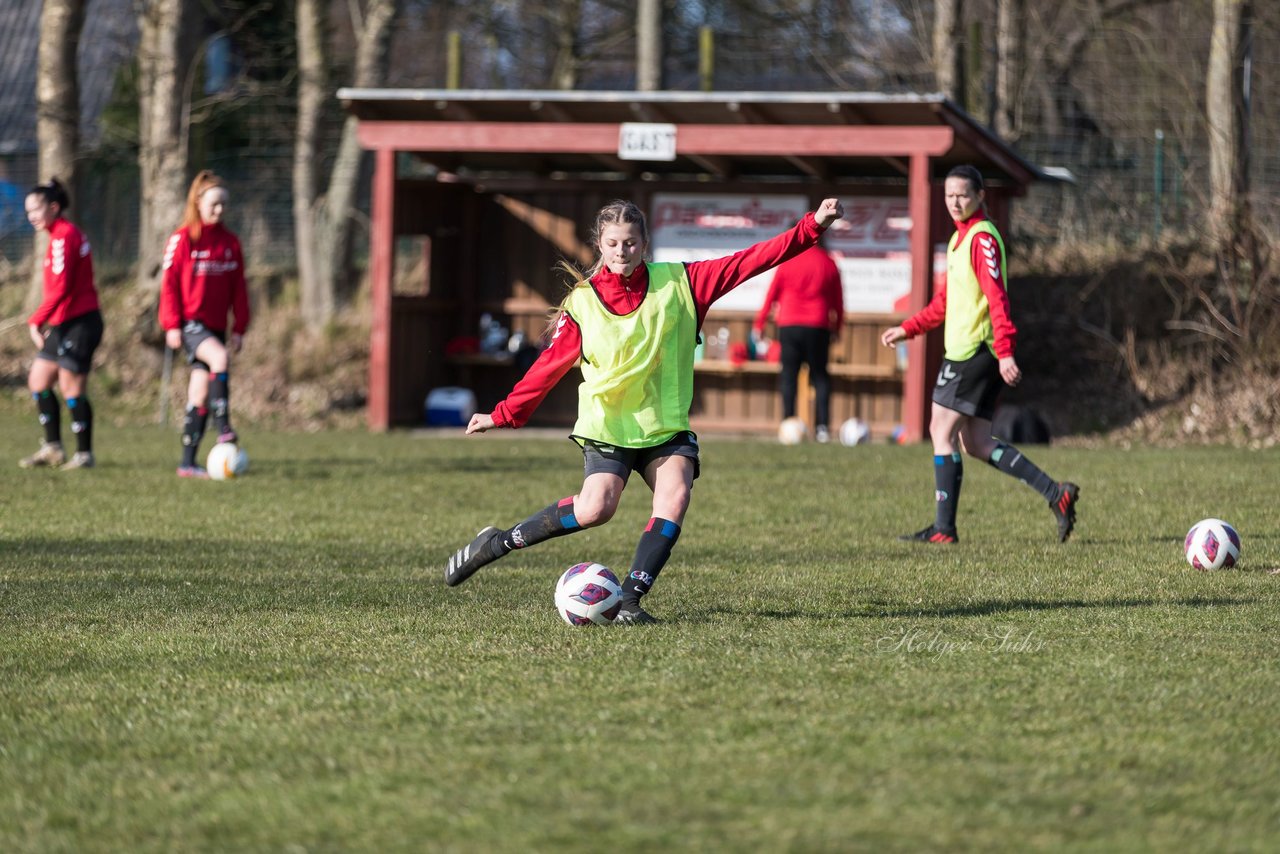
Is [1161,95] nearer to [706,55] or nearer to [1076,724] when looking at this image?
[706,55]

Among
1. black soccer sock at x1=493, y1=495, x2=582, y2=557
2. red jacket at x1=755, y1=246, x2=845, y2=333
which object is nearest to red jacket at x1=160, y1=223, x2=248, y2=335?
red jacket at x1=755, y1=246, x2=845, y2=333

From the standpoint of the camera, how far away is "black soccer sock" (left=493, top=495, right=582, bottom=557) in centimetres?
657

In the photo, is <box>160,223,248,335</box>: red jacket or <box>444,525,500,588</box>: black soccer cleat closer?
<box>444,525,500,588</box>: black soccer cleat

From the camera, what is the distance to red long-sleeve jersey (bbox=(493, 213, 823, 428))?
6.30 m

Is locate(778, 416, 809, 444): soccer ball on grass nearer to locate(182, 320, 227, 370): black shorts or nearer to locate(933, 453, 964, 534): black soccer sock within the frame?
locate(182, 320, 227, 370): black shorts

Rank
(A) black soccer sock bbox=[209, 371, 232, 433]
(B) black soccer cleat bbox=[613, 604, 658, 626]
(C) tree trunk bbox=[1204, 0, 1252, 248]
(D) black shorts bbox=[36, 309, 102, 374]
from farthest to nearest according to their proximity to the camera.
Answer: (C) tree trunk bbox=[1204, 0, 1252, 248] → (D) black shorts bbox=[36, 309, 102, 374] → (A) black soccer sock bbox=[209, 371, 232, 433] → (B) black soccer cleat bbox=[613, 604, 658, 626]

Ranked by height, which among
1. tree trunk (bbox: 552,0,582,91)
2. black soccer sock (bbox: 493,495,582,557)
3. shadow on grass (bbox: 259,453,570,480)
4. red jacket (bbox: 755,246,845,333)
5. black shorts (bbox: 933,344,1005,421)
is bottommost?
shadow on grass (bbox: 259,453,570,480)

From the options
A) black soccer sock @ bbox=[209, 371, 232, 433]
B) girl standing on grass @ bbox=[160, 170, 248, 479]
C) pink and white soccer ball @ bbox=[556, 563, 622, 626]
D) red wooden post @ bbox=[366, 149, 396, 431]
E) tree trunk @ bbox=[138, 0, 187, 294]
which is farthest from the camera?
tree trunk @ bbox=[138, 0, 187, 294]

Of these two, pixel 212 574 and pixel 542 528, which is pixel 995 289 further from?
pixel 212 574

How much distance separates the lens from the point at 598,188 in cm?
1917

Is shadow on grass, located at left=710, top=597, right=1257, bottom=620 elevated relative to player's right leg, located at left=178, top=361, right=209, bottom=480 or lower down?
lower down

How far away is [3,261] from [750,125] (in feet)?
40.9

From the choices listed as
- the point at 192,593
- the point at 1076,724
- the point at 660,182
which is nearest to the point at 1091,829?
the point at 1076,724

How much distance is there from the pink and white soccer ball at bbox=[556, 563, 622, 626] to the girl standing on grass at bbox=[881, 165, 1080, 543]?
3.12 m
